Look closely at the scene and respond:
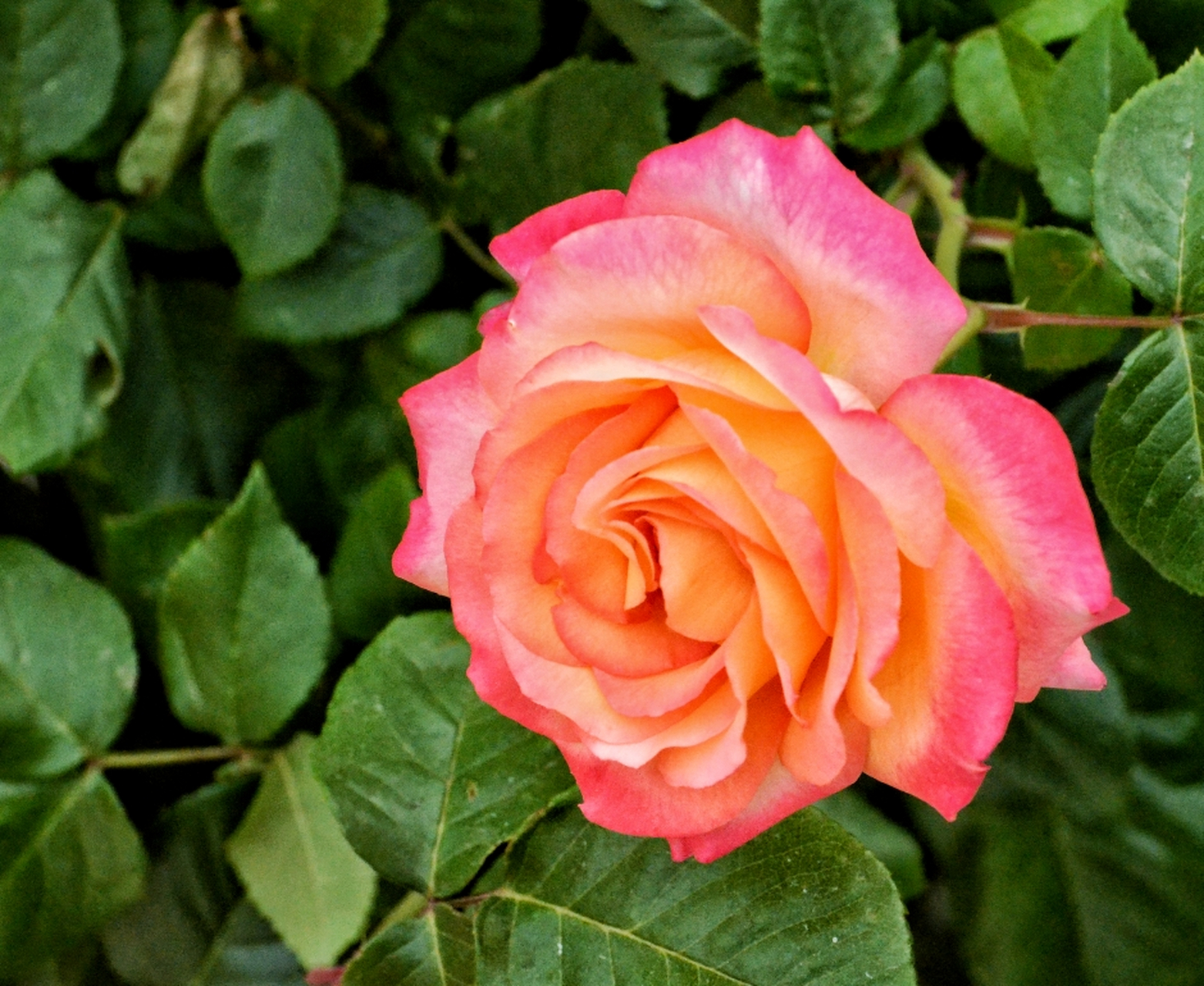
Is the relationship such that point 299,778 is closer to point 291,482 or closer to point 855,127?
point 291,482

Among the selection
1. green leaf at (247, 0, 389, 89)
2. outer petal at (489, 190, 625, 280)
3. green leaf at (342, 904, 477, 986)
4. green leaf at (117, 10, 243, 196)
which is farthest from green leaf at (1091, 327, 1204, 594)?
green leaf at (117, 10, 243, 196)

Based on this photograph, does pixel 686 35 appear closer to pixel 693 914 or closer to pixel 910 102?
pixel 910 102

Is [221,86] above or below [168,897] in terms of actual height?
above

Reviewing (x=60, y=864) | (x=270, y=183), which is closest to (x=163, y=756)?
(x=60, y=864)

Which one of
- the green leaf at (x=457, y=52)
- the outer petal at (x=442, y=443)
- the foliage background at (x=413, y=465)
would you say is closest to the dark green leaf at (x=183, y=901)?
the foliage background at (x=413, y=465)

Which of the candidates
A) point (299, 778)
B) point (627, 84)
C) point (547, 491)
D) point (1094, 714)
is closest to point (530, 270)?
point (547, 491)

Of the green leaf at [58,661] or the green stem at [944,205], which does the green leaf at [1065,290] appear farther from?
the green leaf at [58,661]
